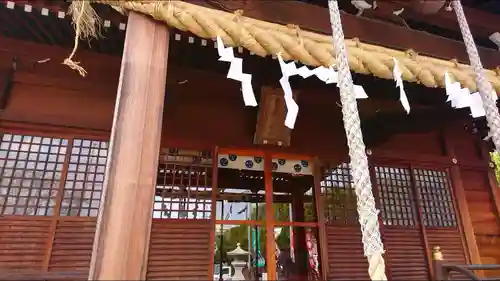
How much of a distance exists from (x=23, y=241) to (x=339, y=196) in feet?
12.5

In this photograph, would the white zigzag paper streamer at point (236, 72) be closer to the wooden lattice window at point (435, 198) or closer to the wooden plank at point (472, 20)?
the wooden plank at point (472, 20)

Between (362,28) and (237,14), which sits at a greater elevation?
(362,28)

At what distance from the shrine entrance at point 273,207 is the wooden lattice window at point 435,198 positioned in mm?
1679

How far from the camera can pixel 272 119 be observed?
176 inches

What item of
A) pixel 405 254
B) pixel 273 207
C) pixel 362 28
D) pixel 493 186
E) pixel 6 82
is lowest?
pixel 405 254

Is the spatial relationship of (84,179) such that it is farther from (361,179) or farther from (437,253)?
(437,253)

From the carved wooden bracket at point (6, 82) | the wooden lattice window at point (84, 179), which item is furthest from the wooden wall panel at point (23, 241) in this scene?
the carved wooden bracket at point (6, 82)

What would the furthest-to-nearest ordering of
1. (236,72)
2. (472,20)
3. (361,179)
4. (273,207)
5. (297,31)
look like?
(273,207) < (472,20) < (297,31) < (236,72) < (361,179)

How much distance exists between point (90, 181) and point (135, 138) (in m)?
2.01

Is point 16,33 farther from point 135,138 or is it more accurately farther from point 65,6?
point 135,138

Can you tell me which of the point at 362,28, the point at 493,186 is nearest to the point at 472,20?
the point at 362,28

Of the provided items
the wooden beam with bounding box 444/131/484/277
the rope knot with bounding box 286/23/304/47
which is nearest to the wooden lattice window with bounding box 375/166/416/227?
the wooden beam with bounding box 444/131/484/277

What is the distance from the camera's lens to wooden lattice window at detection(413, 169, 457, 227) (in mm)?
5141

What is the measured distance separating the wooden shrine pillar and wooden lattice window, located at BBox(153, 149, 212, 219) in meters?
1.94
